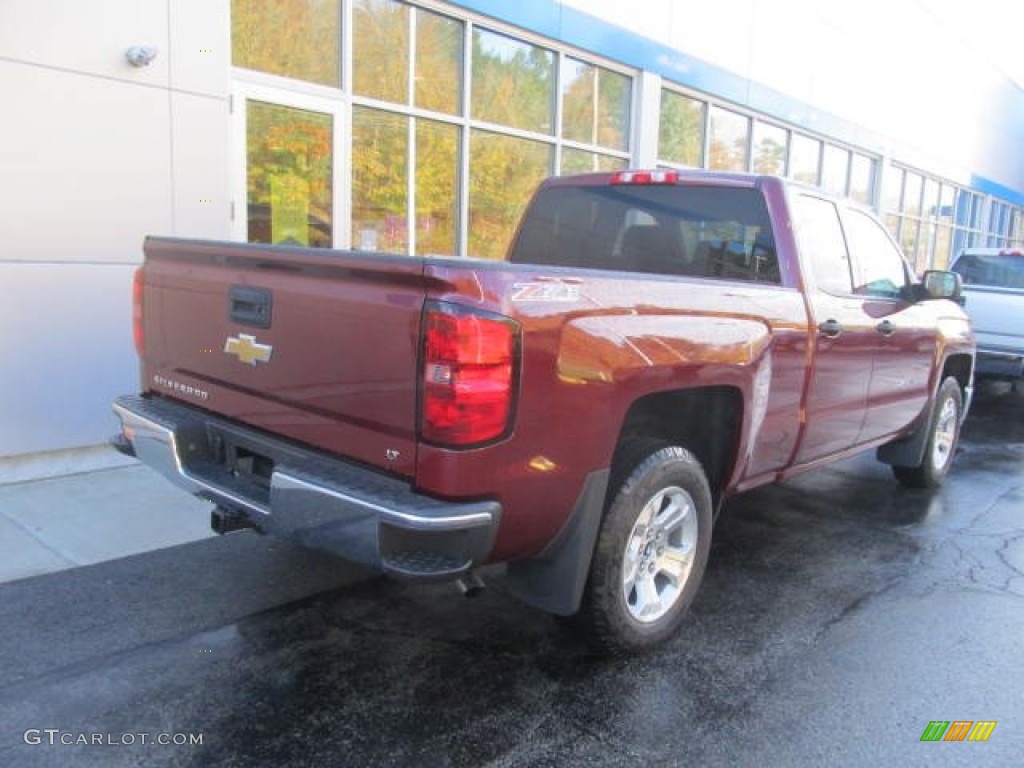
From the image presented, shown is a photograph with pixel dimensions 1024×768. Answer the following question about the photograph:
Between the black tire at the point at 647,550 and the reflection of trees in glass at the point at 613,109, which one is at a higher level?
the reflection of trees in glass at the point at 613,109

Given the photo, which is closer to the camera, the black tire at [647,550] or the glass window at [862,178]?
the black tire at [647,550]

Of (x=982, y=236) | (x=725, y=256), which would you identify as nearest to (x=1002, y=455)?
(x=725, y=256)

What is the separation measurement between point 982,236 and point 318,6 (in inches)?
987

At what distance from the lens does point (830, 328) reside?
14.1 ft

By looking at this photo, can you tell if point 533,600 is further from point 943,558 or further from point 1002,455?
point 1002,455

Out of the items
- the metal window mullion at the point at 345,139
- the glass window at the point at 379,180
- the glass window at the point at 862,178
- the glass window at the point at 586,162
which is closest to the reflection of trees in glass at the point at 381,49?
the metal window mullion at the point at 345,139

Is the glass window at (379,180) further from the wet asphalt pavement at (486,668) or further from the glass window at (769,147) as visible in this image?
the glass window at (769,147)

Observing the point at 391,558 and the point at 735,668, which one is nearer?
the point at 391,558

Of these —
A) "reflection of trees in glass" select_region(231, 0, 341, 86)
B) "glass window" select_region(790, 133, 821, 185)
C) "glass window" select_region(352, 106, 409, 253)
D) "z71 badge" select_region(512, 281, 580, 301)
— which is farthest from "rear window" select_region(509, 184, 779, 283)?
"glass window" select_region(790, 133, 821, 185)

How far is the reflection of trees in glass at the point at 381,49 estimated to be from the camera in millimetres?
7797

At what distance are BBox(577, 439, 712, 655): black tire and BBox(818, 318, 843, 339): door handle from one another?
1.11 meters

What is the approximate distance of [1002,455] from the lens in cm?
776

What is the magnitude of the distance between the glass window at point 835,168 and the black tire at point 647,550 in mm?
14234

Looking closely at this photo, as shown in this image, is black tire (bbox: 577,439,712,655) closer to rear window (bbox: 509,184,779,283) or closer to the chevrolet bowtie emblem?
rear window (bbox: 509,184,779,283)
